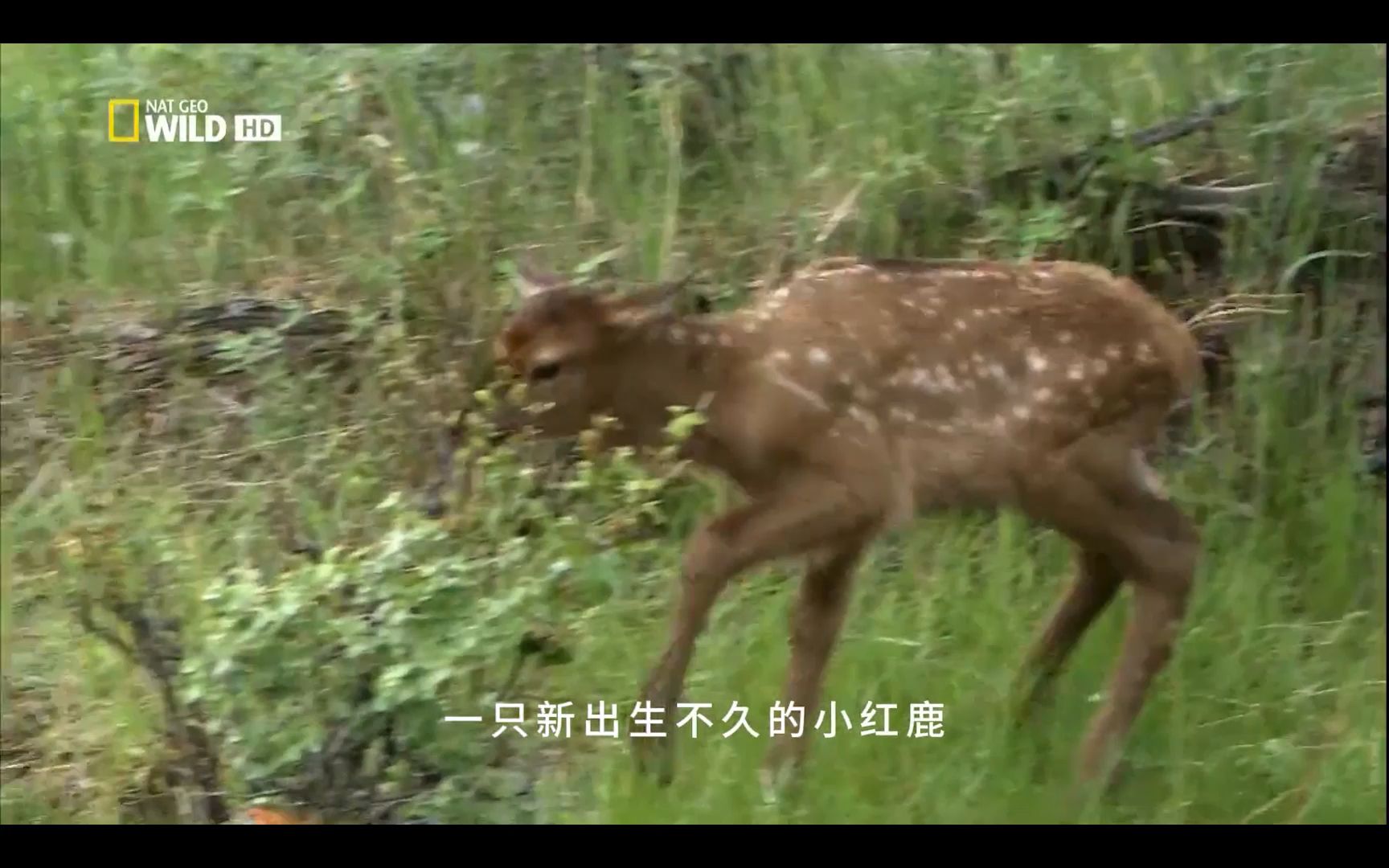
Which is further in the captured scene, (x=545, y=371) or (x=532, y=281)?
(x=532, y=281)

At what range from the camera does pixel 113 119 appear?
8.57 ft

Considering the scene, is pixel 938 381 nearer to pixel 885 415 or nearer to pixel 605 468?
pixel 885 415

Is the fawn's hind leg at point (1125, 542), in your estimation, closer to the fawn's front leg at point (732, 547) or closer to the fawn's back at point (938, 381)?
the fawn's back at point (938, 381)

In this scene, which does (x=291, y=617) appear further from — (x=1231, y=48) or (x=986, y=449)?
(x=1231, y=48)

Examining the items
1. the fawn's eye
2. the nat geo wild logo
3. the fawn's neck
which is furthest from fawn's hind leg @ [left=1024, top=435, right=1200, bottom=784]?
the nat geo wild logo

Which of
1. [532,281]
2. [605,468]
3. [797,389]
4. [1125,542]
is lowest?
[1125,542]

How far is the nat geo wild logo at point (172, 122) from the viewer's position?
8.48ft

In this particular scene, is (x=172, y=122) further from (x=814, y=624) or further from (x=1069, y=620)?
(x=1069, y=620)

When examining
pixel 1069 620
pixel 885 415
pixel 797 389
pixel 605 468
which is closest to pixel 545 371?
pixel 605 468

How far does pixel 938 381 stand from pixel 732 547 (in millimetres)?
394

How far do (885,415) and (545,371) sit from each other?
0.51 m

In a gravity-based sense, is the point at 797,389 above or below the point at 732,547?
above

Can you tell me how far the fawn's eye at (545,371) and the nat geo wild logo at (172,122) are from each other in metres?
0.59

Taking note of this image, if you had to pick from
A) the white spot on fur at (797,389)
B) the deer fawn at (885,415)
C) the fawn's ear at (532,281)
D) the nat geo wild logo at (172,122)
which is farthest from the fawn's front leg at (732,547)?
the nat geo wild logo at (172,122)
